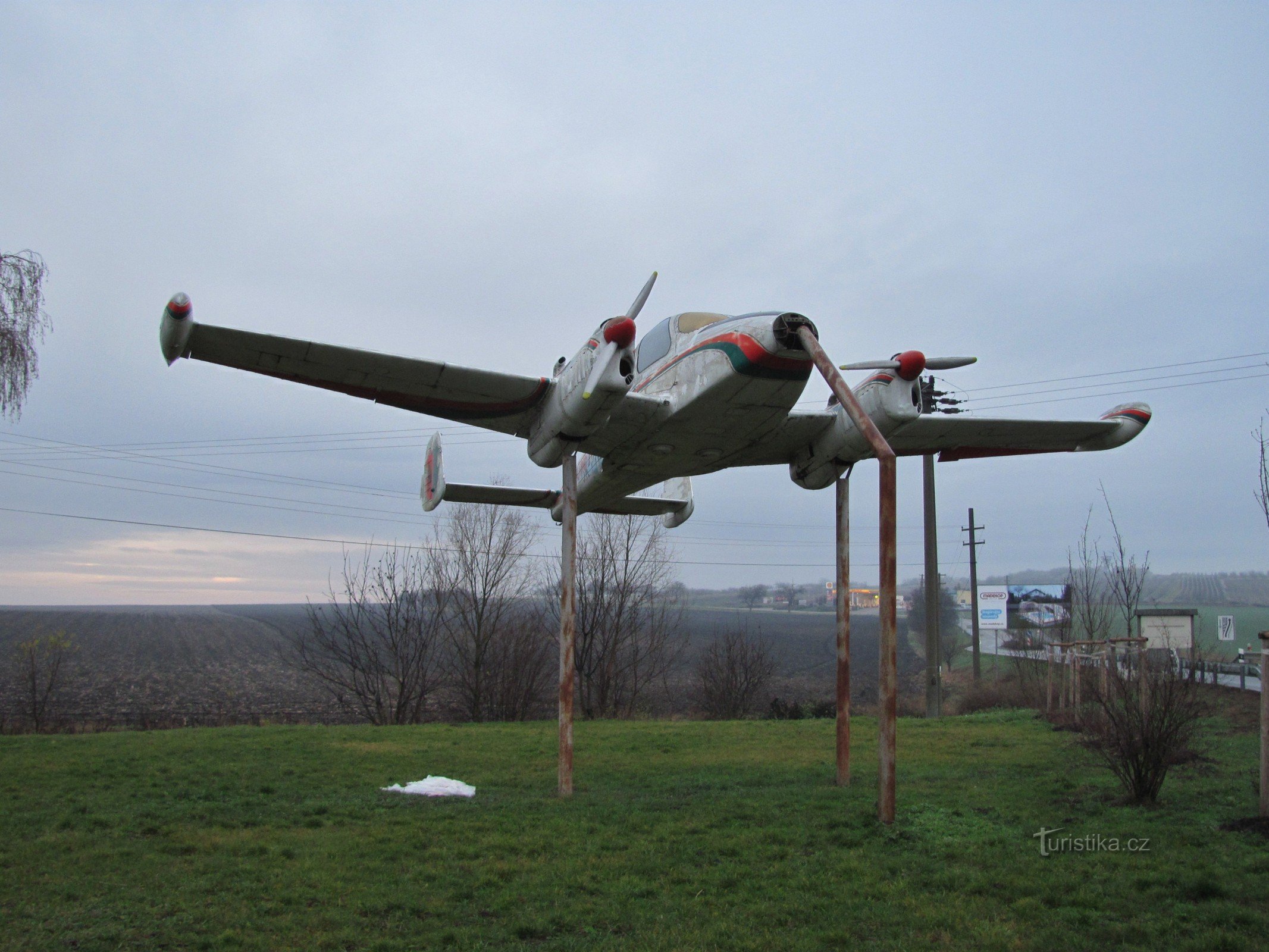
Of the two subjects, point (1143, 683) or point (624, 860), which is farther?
point (1143, 683)

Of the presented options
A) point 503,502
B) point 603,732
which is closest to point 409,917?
point 503,502

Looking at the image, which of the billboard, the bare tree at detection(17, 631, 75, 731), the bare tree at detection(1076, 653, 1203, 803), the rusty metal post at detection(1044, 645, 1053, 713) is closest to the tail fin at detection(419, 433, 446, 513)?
the bare tree at detection(1076, 653, 1203, 803)

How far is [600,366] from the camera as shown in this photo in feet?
29.2

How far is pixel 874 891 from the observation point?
19.8 ft

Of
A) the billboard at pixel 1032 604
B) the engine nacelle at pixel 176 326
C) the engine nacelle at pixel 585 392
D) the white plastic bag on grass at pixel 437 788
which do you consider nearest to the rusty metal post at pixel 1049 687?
the white plastic bag on grass at pixel 437 788

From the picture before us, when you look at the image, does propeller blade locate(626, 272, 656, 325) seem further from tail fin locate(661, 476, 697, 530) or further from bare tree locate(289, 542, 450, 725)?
bare tree locate(289, 542, 450, 725)

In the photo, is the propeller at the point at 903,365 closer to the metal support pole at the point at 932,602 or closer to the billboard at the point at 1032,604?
the metal support pole at the point at 932,602

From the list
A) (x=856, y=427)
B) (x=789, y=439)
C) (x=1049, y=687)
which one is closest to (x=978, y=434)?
(x=856, y=427)

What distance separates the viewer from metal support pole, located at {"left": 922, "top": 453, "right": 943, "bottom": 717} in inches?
977

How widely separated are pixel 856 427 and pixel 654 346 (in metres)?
3.04

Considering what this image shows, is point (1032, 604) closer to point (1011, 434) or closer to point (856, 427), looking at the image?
point (1011, 434)

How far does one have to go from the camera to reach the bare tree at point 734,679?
1316 inches

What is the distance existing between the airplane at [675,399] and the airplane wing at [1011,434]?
0.08 feet

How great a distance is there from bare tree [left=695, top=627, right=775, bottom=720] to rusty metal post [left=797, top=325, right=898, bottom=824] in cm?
2552
